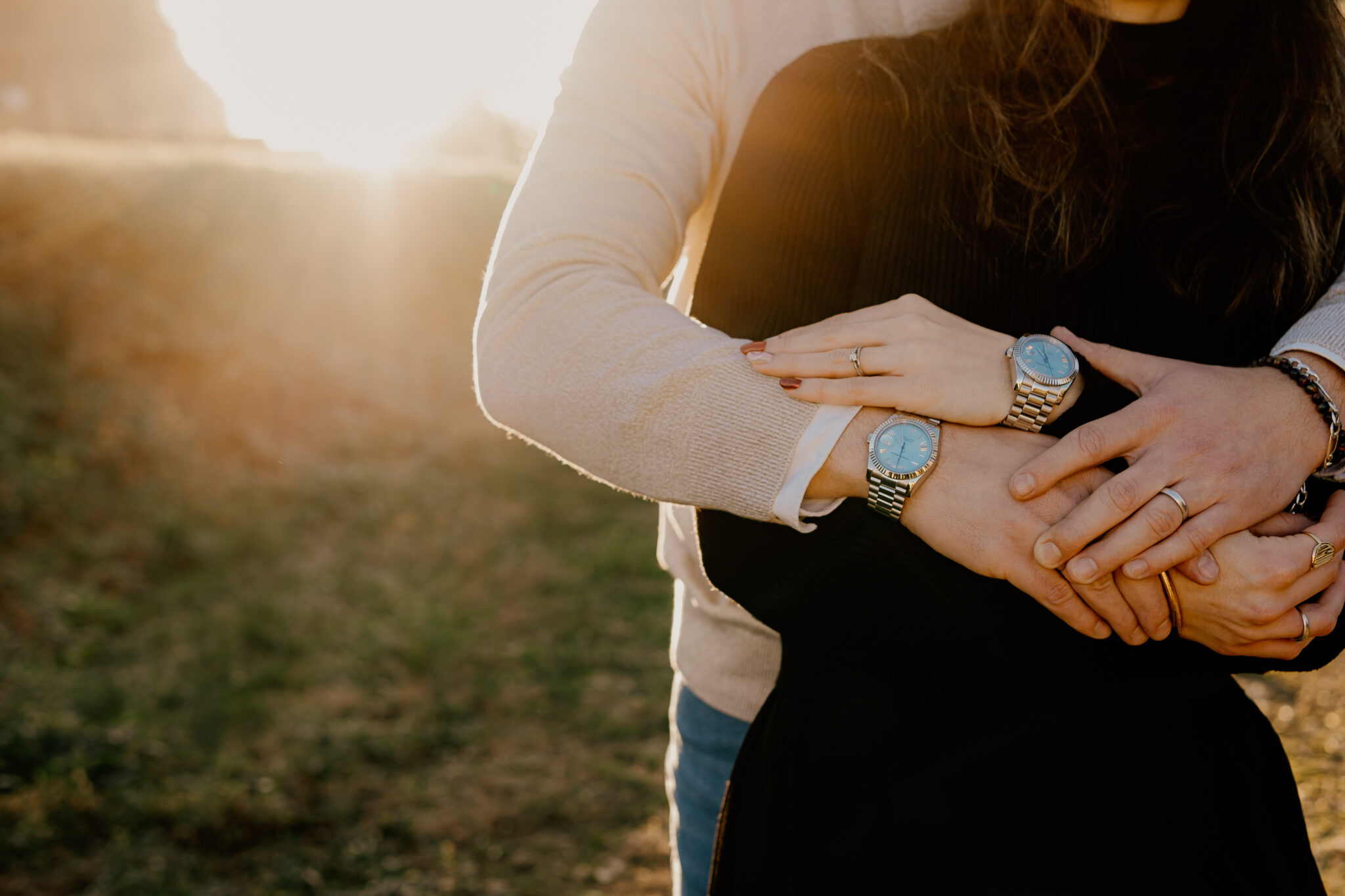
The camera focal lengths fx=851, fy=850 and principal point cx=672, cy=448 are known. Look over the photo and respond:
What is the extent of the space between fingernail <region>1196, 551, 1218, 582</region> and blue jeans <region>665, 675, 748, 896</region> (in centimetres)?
78

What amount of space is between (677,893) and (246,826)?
7.59 feet

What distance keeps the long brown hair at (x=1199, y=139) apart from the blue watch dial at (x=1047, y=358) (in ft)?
0.54

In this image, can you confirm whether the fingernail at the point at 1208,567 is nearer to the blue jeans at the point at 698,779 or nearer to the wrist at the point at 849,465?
the wrist at the point at 849,465

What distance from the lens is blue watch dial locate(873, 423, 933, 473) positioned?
3.43 ft

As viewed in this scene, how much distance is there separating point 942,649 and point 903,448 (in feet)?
0.88

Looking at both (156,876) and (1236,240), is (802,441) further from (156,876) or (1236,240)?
(156,876)

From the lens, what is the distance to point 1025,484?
1.02m

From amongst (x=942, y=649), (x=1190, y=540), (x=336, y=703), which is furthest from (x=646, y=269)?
(x=336, y=703)

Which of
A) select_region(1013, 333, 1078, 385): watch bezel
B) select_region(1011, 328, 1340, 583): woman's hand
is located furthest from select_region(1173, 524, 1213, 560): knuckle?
select_region(1013, 333, 1078, 385): watch bezel

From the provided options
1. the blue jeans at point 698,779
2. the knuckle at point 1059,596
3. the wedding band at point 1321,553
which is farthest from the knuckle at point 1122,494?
the blue jeans at point 698,779

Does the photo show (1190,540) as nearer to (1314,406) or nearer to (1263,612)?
(1263,612)

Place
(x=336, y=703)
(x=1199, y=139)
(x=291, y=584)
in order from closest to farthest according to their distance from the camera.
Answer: (x=1199, y=139), (x=336, y=703), (x=291, y=584)

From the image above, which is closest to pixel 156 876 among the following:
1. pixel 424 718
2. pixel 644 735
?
pixel 424 718

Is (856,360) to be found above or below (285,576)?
above
